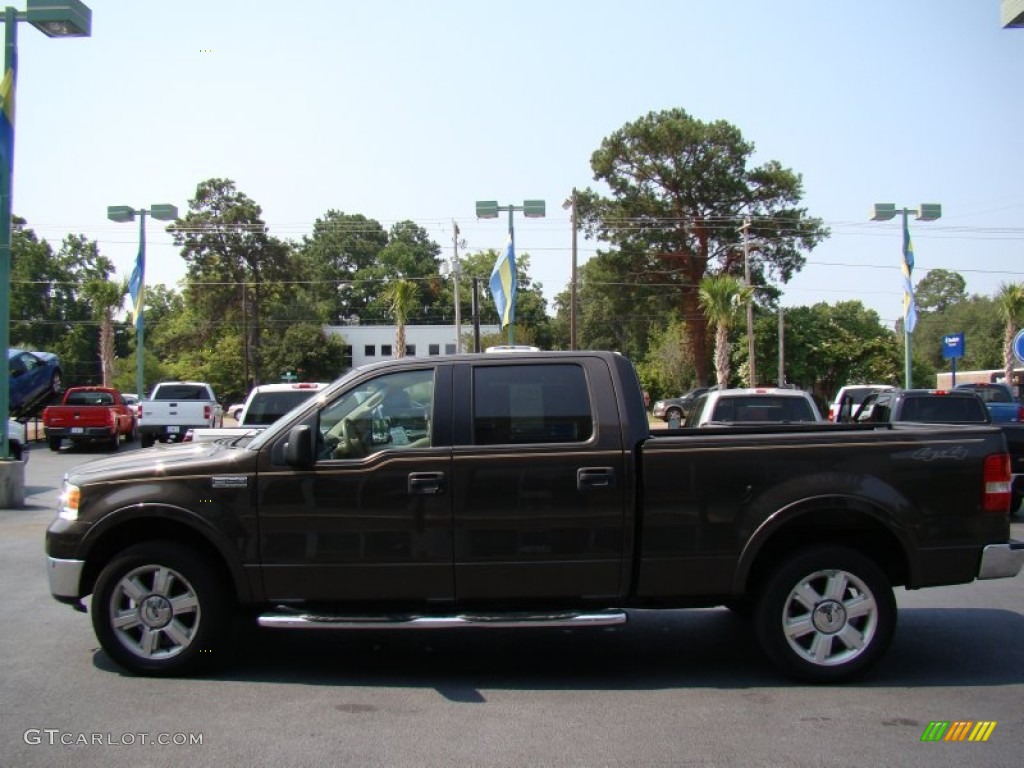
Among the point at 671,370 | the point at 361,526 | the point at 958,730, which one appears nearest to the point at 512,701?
the point at 361,526

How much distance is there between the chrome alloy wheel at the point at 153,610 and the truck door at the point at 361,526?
559mm

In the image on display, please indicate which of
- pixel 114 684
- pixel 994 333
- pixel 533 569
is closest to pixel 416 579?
pixel 533 569

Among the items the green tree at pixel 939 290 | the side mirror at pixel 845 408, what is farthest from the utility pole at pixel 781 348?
the green tree at pixel 939 290

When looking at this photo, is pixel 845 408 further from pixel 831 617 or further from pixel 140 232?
pixel 140 232

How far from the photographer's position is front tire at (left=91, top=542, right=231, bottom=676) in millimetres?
5629

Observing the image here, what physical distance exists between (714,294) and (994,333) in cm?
7127

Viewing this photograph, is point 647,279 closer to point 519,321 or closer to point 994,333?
point 519,321

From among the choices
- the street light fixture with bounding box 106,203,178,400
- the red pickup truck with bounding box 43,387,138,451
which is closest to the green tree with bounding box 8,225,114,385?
the street light fixture with bounding box 106,203,178,400

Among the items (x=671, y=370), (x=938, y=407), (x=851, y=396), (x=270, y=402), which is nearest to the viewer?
(x=270, y=402)

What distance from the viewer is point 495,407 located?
225 inches

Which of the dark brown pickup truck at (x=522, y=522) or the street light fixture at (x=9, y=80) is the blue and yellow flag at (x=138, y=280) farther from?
the dark brown pickup truck at (x=522, y=522)

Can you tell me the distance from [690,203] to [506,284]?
80.0 feet

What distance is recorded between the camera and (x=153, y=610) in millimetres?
5676

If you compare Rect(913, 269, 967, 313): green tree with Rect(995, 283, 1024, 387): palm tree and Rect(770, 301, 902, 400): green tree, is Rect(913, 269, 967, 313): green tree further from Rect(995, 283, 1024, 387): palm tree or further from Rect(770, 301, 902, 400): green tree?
Rect(995, 283, 1024, 387): palm tree
